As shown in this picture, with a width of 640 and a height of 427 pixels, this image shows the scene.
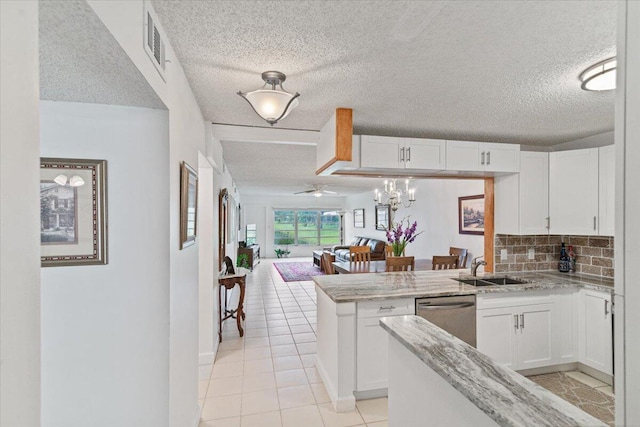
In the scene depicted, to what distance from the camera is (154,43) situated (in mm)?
1287

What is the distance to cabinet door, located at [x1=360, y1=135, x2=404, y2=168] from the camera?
2.84 meters

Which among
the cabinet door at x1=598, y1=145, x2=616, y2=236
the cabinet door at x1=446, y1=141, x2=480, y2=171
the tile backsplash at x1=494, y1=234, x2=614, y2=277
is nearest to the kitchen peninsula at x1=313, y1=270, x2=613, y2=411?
the tile backsplash at x1=494, y1=234, x2=614, y2=277

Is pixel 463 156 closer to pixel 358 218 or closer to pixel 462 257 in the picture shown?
pixel 462 257

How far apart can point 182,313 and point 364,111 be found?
2015 mm

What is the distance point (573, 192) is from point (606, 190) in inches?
10.5

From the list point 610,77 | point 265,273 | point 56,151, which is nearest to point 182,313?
point 56,151

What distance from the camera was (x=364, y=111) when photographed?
2.54 m

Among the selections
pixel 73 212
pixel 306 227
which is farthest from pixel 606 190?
pixel 306 227

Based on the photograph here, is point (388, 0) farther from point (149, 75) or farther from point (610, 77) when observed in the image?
point (610, 77)

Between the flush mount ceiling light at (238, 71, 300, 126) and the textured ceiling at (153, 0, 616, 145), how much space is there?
0.21 ft

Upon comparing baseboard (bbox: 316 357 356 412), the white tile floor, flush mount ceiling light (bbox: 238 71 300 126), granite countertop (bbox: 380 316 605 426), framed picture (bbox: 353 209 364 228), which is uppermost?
flush mount ceiling light (bbox: 238 71 300 126)

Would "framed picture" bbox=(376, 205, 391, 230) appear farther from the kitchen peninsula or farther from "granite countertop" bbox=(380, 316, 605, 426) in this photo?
"granite countertop" bbox=(380, 316, 605, 426)

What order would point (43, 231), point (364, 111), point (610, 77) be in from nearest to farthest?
point (43, 231) < point (610, 77) < point (364, 111)

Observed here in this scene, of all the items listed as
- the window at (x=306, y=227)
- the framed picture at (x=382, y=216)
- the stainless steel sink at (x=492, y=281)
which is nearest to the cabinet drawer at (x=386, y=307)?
the stainless steel sink at (x=492, y=281)
